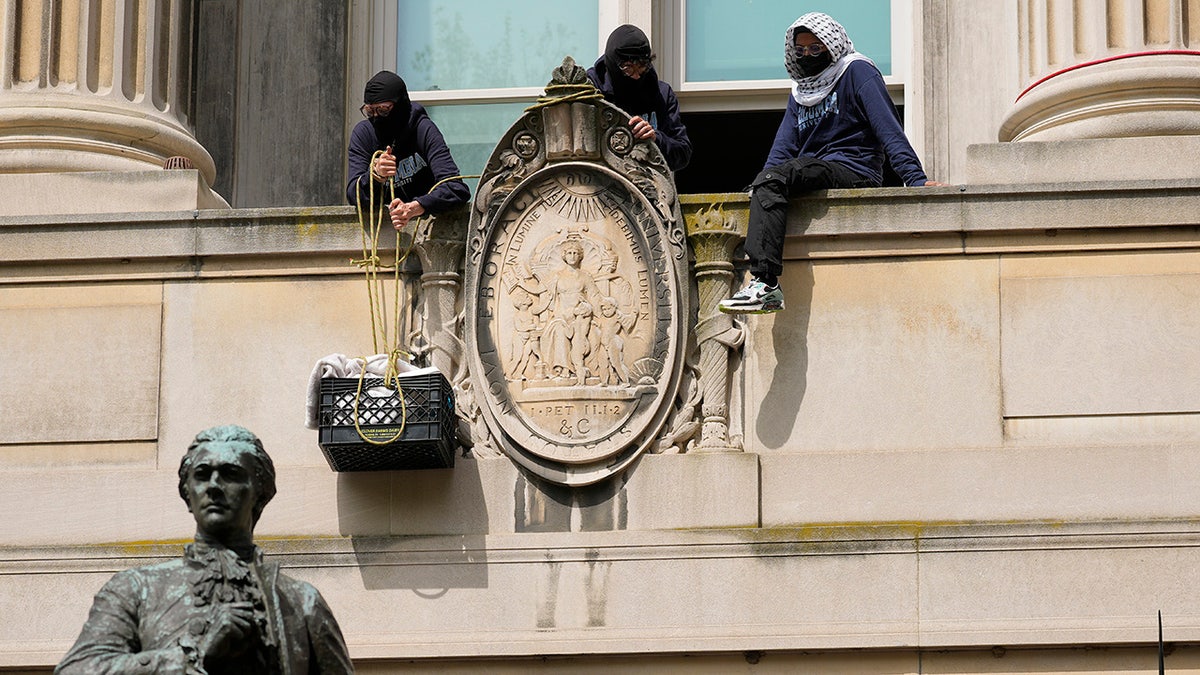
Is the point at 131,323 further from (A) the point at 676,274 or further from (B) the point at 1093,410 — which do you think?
(B) the point at 1093,410

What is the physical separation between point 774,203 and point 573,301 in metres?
1.14

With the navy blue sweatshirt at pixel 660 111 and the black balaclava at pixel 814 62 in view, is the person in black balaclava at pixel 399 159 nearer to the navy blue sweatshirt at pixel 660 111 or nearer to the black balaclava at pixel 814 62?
the navy blue sweatshirt at pixel 660 111

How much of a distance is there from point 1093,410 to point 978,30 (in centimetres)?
398

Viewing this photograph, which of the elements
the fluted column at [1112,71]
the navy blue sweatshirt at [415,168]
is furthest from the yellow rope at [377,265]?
the fluted column at [1112,71]

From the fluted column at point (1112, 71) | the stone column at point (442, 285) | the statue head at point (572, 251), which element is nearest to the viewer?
the statue head at point (572, 251)

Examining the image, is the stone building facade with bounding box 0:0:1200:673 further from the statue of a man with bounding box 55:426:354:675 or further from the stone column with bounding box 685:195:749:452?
the statue of a man with bounding box 55:426:354:675

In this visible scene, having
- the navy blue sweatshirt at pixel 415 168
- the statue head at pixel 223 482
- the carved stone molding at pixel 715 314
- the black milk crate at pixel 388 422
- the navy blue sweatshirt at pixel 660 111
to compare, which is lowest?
the statue head at pixel 223 482

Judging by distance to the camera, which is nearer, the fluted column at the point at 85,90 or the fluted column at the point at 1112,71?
the fluted column at the point at 1112,71

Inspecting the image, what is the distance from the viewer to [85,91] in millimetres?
15297

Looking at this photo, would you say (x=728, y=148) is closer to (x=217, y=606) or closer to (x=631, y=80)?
(x=631, y=80)

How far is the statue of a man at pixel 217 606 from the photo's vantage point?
9.23 metres

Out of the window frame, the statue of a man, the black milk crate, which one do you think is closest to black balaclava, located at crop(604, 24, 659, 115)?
the black milk crate

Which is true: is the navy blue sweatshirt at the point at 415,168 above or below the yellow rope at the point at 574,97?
below

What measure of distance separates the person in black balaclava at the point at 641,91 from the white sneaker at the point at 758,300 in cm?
112
